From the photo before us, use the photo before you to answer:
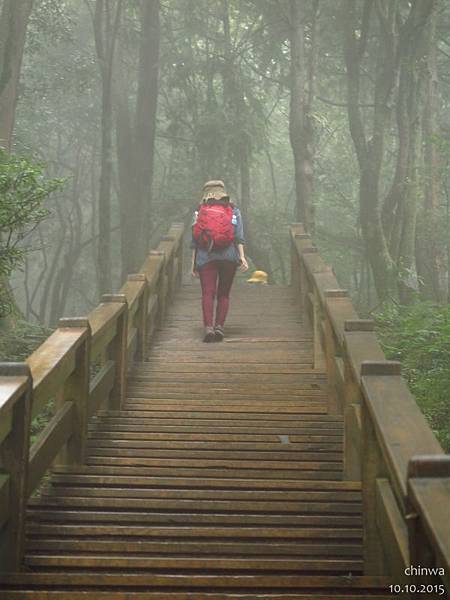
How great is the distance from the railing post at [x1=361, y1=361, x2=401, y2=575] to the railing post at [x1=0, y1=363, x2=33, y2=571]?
145 cm

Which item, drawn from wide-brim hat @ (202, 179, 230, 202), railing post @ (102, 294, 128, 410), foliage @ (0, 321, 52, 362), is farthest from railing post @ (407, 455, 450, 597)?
foliage @ (0, 321, 52, 362)

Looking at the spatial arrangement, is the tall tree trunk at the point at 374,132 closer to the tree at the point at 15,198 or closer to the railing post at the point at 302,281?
the railing post at the point at 302,281

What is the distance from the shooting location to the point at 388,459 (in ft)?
9.60

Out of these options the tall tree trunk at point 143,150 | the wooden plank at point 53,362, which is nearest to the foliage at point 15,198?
the wooden plank at point 53,362

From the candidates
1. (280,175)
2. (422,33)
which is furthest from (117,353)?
(280,175)

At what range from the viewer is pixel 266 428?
5984 mm

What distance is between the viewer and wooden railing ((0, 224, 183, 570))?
3.61 meters

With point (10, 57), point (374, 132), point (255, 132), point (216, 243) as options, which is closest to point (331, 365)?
point (216, 243)

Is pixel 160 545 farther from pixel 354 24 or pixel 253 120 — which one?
pixel 253 120

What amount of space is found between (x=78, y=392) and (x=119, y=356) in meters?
1.57

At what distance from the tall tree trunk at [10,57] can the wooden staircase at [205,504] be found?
5.59 m

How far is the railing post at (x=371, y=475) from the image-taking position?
141 inches

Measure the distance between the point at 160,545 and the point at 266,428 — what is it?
7.10 ft

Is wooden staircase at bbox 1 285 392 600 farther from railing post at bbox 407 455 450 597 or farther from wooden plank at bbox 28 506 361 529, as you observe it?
railing post at bbox 407 455 450 597
